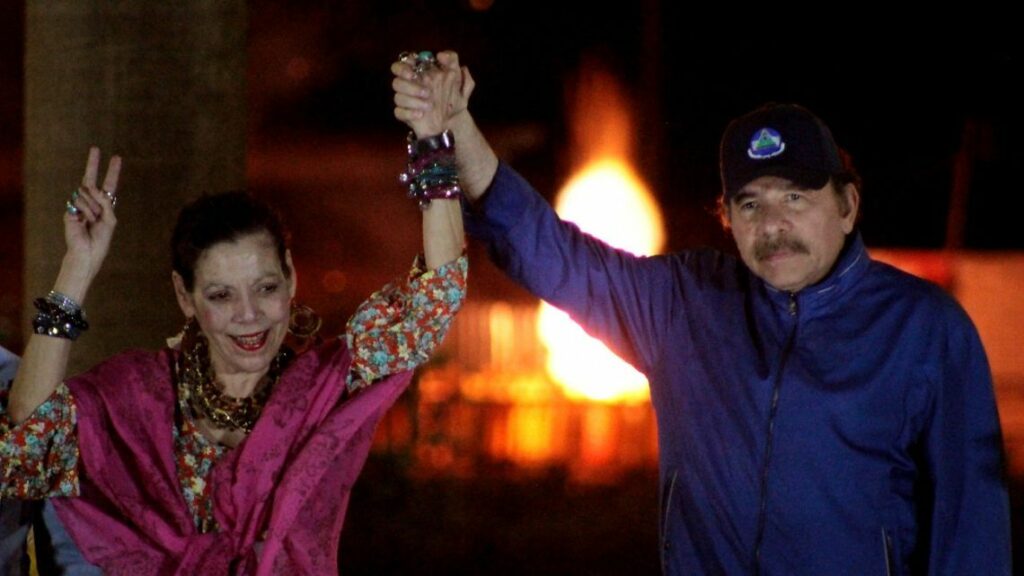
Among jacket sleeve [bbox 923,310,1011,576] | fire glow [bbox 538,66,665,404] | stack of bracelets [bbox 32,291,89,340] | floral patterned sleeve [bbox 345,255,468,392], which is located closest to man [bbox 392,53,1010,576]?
jacket sleeve [bbox 923,310,1011,576]

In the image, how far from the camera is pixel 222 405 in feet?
12.0

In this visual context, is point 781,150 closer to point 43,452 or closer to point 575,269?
point 575,269

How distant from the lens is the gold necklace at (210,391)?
12.0 ft

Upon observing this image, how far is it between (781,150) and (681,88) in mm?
11302

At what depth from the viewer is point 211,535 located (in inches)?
139

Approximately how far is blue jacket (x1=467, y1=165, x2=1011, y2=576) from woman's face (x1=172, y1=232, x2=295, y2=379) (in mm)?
574

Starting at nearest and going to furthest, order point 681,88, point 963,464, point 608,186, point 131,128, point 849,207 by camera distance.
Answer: point 963,464 → point 849,207 → point 131,128 → point 608,186 → point 681,88

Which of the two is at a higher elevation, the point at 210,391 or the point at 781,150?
the point at 781,150

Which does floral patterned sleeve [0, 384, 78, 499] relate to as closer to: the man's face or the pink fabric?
the pink fabric

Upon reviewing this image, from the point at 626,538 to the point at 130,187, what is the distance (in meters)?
3.95

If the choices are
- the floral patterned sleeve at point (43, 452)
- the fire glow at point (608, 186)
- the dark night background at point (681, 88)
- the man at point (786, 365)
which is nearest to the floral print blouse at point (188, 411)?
the floral patterned sleeve at point (43, 452)

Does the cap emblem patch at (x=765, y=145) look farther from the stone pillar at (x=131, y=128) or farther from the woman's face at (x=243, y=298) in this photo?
the stone pillar at (x=131, y=128)

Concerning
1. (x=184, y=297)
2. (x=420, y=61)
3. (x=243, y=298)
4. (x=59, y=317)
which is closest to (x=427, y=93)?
(x=420, y=61)

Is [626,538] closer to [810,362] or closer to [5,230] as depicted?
[810,362]
